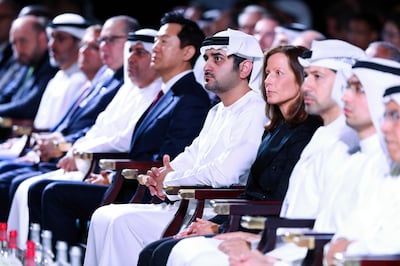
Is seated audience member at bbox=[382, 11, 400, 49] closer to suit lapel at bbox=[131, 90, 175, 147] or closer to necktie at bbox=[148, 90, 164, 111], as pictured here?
necktie at bbox=[148, 90, 164, 111]

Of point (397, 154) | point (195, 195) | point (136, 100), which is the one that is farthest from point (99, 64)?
point (397, 154)

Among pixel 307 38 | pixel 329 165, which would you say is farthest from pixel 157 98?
pixel 329 165

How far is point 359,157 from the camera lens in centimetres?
594

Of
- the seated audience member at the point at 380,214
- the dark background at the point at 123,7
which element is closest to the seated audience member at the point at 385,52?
the seated audience member at the point at 380,214

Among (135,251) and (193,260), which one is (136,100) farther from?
(193,260)

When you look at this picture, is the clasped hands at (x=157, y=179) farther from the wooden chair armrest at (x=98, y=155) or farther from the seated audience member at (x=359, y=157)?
the seated audience member at (x=359, y=157)

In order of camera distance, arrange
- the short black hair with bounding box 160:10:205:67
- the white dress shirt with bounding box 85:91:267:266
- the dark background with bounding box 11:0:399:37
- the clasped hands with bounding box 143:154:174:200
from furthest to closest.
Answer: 1. the dark background with bounding box 11:0:399:37
2. the short black hair with bounding box 160:10:205:67
3. the clasped hands with bounding box 143:154:174:200
4. the white dress shirt with bounding box 85:91:267:266

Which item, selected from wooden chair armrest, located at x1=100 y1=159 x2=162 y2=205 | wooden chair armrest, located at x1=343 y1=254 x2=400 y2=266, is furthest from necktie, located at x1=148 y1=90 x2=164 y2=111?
wooden chair armrest, located at x1=343 y1=254 x2=400 y2=266

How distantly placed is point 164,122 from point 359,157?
2511 mm

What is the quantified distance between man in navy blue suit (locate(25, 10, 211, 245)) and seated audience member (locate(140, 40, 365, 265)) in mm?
1778

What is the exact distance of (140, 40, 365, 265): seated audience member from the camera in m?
6.20

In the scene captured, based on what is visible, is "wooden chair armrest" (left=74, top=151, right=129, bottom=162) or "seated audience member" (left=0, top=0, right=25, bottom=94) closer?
"wooden chair armrest" (left=74, top=151, right=129, bottom=162)

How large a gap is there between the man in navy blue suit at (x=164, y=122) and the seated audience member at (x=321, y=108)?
5.83 ft

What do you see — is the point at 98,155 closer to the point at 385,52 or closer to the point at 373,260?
the point at 385,52
